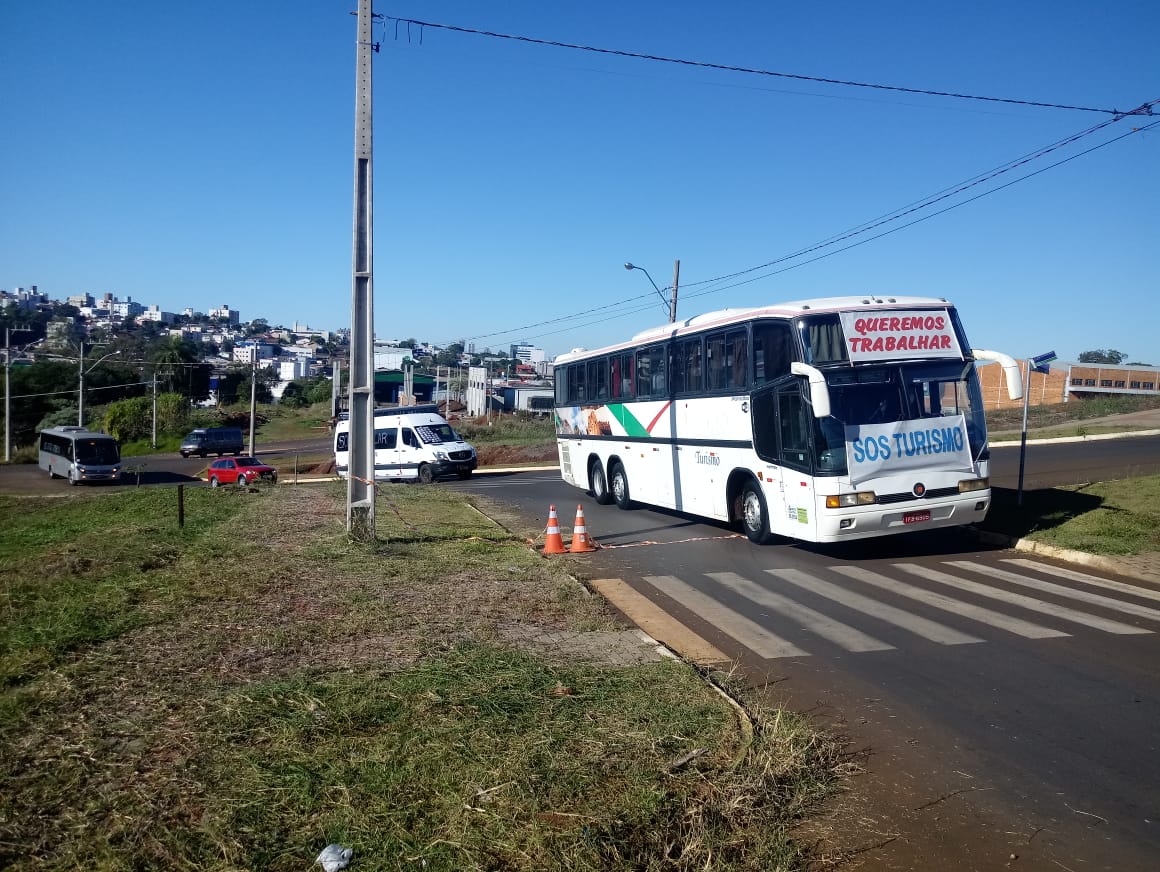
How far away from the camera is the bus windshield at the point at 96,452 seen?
47.4m

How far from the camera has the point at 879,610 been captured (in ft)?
31.9

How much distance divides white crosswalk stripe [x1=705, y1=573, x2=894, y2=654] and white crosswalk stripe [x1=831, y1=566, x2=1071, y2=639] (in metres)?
1.41

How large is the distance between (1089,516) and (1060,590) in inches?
185

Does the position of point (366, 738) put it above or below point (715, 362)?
below

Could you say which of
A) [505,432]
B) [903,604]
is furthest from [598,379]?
[505,432]

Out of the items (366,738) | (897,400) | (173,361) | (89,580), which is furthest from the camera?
(173,361)

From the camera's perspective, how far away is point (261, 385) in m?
109

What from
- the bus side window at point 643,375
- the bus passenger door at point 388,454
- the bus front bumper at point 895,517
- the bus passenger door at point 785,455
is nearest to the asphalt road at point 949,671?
the bus front bumper at point 895,517

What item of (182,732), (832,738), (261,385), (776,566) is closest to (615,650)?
(832,738)

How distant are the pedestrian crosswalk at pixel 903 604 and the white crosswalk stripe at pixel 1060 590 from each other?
0.01 meters

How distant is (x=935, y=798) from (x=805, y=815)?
0.84m

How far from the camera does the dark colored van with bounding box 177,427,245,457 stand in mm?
64562

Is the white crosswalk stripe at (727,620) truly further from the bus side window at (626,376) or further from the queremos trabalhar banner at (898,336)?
the bus side window at (626,376)

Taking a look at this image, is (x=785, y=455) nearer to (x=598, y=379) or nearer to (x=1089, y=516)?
(x=1089, y=516)
